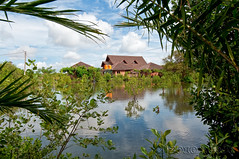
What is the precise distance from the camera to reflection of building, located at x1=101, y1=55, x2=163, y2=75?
98.1ft

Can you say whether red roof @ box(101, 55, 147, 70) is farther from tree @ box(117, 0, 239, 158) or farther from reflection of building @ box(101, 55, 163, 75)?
tree @ box(117, 0, 239, 158)

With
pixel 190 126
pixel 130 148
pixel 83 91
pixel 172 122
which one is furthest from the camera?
pixel 172 122

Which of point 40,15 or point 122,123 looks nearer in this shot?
point 40,15

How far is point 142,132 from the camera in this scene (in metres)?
4.71

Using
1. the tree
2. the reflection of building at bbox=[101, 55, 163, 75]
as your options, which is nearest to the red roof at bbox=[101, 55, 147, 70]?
the reflection of building at bbox=[101, 55, 163, 75]

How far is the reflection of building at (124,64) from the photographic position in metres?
29.9

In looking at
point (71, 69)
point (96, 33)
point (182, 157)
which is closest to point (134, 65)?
point (71, 69)

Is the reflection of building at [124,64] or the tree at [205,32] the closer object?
the tree at [205,32]

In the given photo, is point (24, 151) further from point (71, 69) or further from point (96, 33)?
point (71, 69)

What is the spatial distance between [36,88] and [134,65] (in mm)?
31088

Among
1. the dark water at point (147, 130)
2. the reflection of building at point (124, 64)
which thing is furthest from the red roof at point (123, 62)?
the dark water at point (147, 130)

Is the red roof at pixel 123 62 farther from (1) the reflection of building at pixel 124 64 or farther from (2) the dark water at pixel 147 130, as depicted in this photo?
(2) the dark water at pixel 147 130

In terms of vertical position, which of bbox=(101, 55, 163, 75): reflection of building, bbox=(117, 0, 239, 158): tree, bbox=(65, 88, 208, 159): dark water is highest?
bbox=(101, 55, 163, 75): reflection of building

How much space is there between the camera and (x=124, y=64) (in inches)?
1243
